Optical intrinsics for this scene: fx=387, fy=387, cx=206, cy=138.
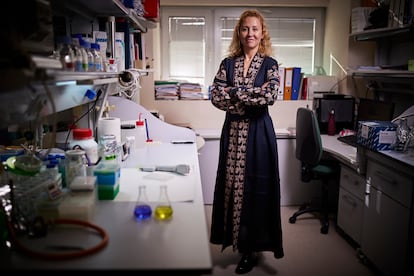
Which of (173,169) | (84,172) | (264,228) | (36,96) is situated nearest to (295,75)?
(264,228)

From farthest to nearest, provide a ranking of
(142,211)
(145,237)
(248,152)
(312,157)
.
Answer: (312,157), (248,152), (142,211), (145,237)

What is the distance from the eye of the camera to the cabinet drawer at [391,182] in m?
2.07

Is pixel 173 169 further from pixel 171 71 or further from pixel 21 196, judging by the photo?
pixel 171 71

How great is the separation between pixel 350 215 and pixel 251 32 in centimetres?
148

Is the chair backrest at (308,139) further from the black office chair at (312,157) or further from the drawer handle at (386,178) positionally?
the drawer handle at (386,178)

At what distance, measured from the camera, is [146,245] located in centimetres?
105

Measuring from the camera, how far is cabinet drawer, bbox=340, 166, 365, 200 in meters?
2.62

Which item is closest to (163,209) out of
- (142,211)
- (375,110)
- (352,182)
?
(142,211)

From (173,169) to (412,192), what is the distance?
1.26 metres

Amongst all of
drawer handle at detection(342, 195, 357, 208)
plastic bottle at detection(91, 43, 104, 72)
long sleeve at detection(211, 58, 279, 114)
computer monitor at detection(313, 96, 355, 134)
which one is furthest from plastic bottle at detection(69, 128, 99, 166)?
computer monitor at detection(313, 96, 355, 134)

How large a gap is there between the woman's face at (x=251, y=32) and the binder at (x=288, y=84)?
1342 millimetres

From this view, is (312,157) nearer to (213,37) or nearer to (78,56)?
(213,37)

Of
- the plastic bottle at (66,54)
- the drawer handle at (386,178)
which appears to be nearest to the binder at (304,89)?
the drawer handle at (386,178)

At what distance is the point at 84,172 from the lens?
153 cm
